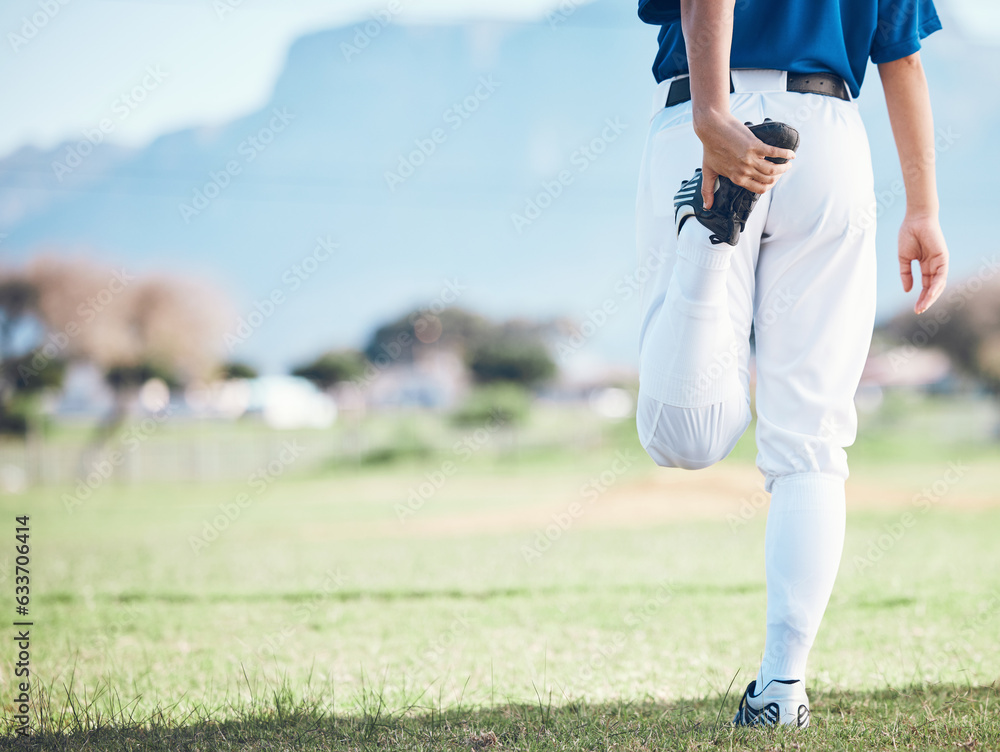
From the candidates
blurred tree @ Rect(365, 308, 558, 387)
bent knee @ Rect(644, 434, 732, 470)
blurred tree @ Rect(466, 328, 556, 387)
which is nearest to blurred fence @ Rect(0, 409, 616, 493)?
blurred tree @ Rect(466, 328, 556, 387)

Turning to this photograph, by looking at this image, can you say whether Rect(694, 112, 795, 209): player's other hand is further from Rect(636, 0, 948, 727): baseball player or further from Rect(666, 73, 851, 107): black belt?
Rect(666, 73, 851, 107): black belt

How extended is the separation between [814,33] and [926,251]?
1.69 feet

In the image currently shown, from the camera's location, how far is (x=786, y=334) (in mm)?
1463

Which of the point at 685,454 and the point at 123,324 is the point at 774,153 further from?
the point at 123,324

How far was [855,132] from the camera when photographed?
1461 mm

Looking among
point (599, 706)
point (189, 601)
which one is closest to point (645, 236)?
point (599, 706)

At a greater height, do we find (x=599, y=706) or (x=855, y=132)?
(x=855, y=132)

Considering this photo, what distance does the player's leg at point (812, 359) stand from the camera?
1407 mm

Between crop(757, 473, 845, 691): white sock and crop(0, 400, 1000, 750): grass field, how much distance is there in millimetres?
140

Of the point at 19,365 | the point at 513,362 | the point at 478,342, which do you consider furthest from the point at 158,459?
the point at 478,342

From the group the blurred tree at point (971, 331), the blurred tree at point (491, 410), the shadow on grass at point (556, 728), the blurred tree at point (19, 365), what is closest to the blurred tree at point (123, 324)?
the blurred tree at point (19, 365)

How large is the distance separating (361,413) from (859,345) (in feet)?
73.8

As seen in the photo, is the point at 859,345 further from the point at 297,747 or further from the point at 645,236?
the point at 297,747

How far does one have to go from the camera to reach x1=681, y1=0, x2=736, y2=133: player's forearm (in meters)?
1.28
